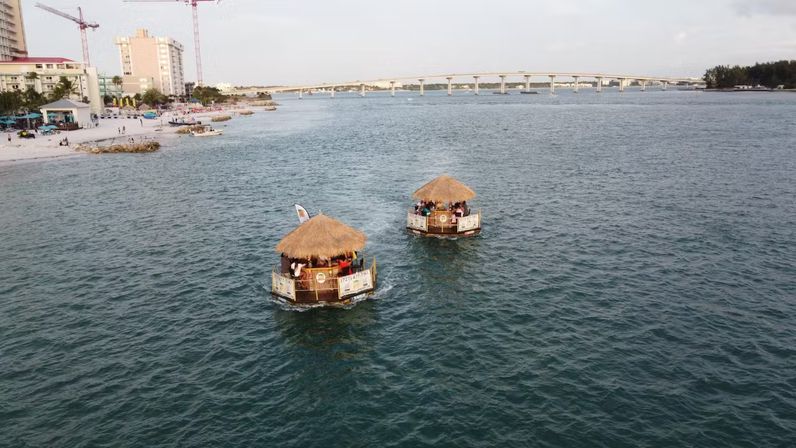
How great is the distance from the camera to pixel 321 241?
28.4 metres

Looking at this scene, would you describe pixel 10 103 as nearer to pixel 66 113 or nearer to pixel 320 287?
pixel 66 113

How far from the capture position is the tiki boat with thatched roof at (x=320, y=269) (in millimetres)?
28391

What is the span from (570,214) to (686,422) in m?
30.0

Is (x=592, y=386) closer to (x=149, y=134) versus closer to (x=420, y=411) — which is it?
(x=420, y=411)

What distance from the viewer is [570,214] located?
156 ft

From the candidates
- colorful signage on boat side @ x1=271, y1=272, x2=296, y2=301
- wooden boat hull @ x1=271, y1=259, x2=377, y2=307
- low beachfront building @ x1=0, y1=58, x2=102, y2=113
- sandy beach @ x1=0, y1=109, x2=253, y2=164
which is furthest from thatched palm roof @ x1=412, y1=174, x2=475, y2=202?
low beachfront building @ x1=0, y1=58, x2=102, y2=113

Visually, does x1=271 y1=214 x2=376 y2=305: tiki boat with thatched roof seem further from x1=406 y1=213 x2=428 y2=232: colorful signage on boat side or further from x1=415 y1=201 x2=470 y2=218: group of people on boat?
x1=415 y1=201 x2=470 y2=218: group of people on boat

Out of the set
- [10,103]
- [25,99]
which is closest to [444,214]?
[10,103]

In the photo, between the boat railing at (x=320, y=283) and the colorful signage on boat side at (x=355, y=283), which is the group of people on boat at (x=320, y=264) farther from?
the colorful signage on boat side at (x=355, y=283)

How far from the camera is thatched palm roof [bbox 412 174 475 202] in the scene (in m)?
39.0

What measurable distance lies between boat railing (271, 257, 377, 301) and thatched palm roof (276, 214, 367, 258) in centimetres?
103

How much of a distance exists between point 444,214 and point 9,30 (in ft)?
716

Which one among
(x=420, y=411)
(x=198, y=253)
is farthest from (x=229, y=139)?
(x=420, y=411)

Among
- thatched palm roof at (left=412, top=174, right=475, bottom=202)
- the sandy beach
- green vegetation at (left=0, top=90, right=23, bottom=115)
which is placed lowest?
thatched palm roof at (left=412, top=174, right=475, bottom=202)
